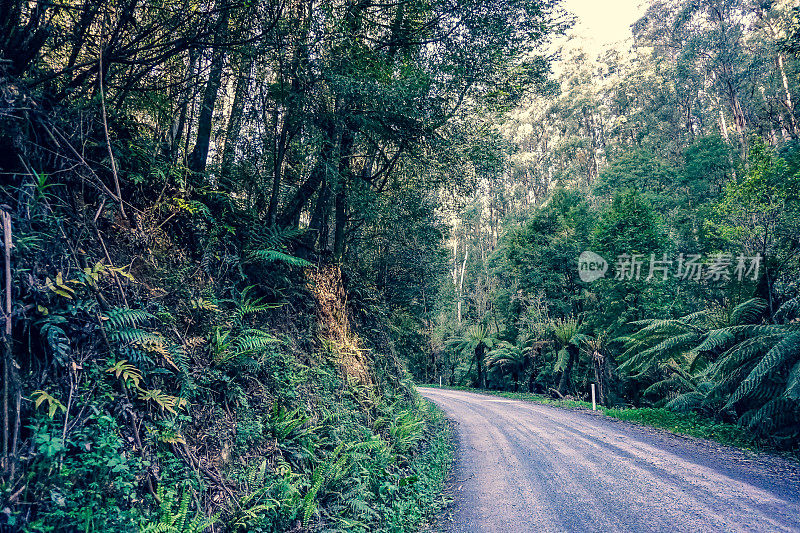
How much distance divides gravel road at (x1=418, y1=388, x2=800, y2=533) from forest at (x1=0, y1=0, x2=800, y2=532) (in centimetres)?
78

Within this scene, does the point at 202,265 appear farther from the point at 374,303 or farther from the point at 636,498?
the point at 636,498

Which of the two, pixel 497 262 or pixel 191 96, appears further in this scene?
pixel 497 262

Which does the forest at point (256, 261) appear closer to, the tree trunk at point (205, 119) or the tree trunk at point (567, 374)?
the tree trunk at point (205, 119)

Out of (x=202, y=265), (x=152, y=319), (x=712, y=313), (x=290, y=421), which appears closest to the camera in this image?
(x=152, y=319)

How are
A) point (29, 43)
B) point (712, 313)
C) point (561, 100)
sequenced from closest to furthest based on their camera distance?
point (29, 43) → point (712, 313) → point (561, 100)

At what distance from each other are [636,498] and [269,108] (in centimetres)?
774

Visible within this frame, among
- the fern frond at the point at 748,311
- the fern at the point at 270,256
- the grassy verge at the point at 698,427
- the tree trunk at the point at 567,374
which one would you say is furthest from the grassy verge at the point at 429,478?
the tree trunk at the point at 567,374

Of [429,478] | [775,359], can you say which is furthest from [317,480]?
[775,359]

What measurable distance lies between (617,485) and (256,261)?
6.12 meters

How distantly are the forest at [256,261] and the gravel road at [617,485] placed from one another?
780mm

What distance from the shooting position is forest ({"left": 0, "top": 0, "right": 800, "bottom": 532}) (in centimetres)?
282

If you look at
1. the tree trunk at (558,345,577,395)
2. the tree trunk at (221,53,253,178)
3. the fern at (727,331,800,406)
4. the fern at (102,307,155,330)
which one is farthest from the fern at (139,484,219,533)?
the tree trunk at (558,345,577,395)

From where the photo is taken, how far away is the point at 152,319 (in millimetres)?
3703

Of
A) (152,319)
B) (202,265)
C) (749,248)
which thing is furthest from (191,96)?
(749,248)
